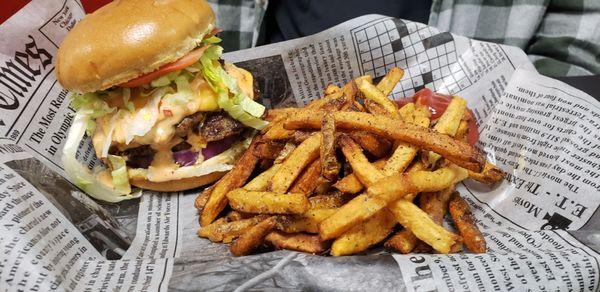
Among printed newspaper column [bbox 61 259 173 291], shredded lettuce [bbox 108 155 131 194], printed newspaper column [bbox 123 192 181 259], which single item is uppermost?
printed newspaper column [bbox 61 259 173 291]

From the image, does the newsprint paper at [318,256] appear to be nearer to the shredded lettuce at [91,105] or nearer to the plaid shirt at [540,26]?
the shredded lettuce at [91,105]

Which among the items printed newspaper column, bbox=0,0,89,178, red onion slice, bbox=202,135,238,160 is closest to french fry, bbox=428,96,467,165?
red onion slice, bbox=202,135,238,160

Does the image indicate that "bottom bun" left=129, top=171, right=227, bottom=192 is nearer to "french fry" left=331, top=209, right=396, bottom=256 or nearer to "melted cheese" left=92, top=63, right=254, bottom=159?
"melted cheese" left=92, top=63, right=254, bottom=159

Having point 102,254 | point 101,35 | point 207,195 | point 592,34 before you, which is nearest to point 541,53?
point 592,34

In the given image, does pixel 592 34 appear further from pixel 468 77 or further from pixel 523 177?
pixel 523 177

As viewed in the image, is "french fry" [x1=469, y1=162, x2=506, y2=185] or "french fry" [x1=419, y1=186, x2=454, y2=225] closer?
"french fry" [x1=419, y1=186, x2=454, y2=225]

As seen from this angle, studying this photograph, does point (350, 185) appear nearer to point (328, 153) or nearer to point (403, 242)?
point (328, 153)
